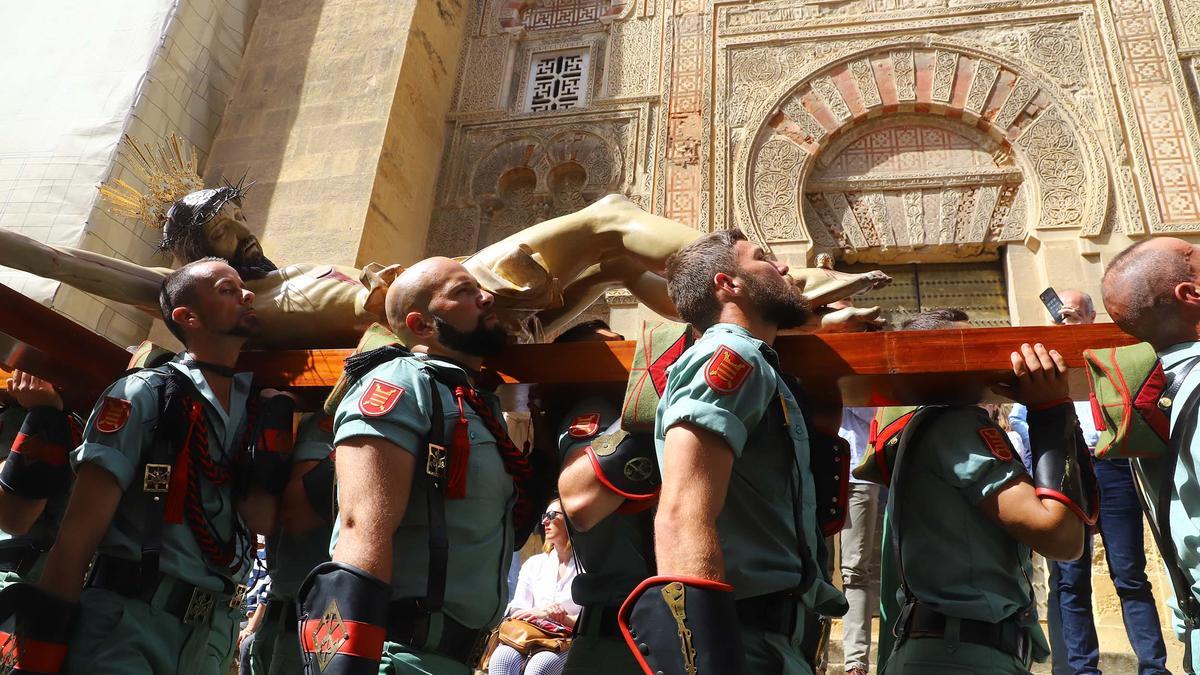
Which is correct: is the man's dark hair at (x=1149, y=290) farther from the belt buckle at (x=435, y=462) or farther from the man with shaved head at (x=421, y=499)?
the belt buckle at (x=435, y=462)

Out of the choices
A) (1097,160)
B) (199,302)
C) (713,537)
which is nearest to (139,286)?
(199,302)

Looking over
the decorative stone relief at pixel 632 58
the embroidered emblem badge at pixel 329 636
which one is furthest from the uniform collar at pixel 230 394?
the decorative stone relief at pixel 632 58

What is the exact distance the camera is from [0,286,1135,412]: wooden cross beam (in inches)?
79.3

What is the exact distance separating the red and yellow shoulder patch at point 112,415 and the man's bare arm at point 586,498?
105 cm

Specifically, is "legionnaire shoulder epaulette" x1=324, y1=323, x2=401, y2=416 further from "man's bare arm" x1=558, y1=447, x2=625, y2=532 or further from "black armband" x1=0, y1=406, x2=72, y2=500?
"black armband" x1=0, y1=406, x2=72, y2=500

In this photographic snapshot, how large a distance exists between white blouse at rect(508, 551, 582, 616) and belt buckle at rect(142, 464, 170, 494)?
2.05 meters

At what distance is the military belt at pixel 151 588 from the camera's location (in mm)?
2002

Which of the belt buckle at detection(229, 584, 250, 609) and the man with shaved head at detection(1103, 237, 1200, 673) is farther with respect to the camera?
the belt buckle at detection(229, 584, 250, 609)

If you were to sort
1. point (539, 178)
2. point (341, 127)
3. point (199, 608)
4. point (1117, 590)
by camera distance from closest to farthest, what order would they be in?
1. point (199, 608)
2. point (1117, 590)
3. point (341, 127)
4. point (539, 178)

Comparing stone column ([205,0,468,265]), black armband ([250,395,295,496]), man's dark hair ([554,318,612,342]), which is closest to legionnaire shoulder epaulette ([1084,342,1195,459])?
man's dark hair ([554,318,612,342])

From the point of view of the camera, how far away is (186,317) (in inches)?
91.4

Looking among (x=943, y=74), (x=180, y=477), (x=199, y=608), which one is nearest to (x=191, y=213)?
(x=180, y=477)

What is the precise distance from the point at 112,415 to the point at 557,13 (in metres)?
7.20

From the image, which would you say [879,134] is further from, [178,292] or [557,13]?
[178,292]
